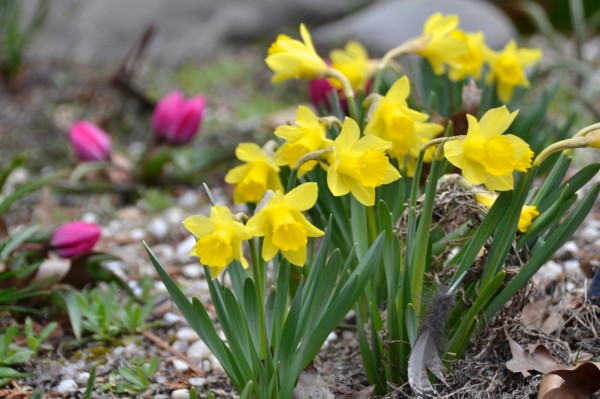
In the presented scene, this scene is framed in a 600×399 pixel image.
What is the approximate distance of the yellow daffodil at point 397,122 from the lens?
1.42 m

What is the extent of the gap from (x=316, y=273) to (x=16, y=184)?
175 cm

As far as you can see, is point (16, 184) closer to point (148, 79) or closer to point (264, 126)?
point (264, 126)

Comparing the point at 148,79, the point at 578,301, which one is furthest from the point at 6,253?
the point at 148,79

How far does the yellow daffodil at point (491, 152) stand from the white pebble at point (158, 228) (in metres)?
1.38

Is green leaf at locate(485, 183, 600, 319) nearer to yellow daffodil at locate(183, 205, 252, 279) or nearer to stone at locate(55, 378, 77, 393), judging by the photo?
yellow daffodil at locate(183, 205, 252, 279)

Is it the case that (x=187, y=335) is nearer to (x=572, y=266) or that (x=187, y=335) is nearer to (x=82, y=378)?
(x=82, y=378)

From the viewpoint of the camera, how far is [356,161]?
4.20ft

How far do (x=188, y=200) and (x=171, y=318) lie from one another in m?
0.87

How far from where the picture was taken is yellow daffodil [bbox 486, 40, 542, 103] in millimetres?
1959

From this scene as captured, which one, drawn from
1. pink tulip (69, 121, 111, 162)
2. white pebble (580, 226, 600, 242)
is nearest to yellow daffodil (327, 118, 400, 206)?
white pebble (580, 226, 600, 242)

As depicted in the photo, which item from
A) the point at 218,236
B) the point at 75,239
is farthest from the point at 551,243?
the point at 75,239

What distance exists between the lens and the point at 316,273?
4.30ft

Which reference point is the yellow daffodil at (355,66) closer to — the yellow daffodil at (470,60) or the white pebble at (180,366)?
the yellow daffodil at (470,60)

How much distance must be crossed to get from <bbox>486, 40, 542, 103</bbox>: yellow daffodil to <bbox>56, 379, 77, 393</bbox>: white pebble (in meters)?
1.20
